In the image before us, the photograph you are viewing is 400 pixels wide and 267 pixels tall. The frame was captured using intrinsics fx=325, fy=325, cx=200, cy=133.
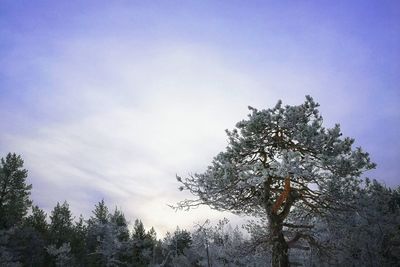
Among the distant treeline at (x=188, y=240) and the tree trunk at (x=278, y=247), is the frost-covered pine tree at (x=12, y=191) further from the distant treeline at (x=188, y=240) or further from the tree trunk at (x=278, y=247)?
the tree trunk at (x=278, y=247)

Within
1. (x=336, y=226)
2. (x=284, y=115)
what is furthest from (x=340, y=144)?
(x=336, y=226)

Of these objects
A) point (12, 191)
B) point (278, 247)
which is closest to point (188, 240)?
point (12, 191)

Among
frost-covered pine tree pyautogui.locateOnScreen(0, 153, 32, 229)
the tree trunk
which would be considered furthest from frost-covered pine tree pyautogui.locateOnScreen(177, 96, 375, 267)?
frost-covered pine tree pyautogui.locateOnScreen(0, 153, 32, 229)

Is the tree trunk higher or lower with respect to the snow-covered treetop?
lower

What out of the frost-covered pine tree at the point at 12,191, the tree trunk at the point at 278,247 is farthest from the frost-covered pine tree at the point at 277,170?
the frost-covered pine tree at the point at 12,191

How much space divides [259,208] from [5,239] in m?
32.4

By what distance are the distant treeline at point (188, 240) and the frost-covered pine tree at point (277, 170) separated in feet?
3.45

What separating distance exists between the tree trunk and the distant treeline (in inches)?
26.4

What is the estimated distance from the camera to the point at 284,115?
527 inches

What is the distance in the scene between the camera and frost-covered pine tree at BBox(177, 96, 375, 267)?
12.9 metres

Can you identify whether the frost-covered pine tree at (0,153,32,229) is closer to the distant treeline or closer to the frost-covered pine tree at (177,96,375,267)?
the distant treeline

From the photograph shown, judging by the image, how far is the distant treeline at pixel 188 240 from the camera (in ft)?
52.2

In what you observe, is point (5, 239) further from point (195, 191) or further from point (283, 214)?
point (283, 214)

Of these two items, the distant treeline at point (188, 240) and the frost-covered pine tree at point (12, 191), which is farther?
the frost-covered pine tree at point (12, 191)
